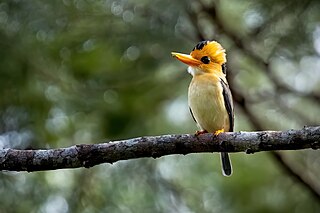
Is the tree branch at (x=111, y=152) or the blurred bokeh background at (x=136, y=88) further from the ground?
the blurred bokeh background at (x=136, y=88)

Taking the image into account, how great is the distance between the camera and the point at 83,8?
11.9 ft

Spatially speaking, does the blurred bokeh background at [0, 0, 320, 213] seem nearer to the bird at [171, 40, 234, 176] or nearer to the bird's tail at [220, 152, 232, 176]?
the bird's tail at [220, 152, 232, 176]

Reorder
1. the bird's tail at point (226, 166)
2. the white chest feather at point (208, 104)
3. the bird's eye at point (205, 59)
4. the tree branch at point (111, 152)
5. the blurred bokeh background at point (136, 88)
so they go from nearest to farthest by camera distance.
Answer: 1. the tree branch at point (111, 152)
2. the white chest feather at point (208, 104)
3. the bird's eye at point (205, 59)
4. the bird's tail at point (226, 166)
5. the blurred bokeh background at point (136, 88)

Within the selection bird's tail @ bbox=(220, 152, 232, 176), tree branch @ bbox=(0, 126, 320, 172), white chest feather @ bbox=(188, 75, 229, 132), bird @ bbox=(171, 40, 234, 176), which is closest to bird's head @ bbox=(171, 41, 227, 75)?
bird @ bbox=(171, 40, 234, 176)

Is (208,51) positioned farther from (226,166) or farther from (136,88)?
(136,88)

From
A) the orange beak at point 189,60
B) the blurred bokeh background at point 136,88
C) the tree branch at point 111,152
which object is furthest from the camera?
the blurred bokeh background at point 136,88

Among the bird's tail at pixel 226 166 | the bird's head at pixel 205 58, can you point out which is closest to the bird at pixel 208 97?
the bird's head at pixel 205 58

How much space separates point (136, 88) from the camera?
372 centimetres

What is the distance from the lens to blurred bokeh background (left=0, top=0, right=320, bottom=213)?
3541 mm

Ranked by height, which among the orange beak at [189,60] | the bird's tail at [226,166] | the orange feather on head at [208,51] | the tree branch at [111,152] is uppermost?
the orange feather on head at [208,51]

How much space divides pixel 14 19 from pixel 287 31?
4.53 ft

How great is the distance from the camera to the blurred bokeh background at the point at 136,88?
354cm

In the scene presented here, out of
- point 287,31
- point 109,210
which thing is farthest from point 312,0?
point 109,210

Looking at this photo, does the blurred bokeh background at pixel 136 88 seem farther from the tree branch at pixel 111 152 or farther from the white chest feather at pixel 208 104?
the tree branch at pixel 111 152
